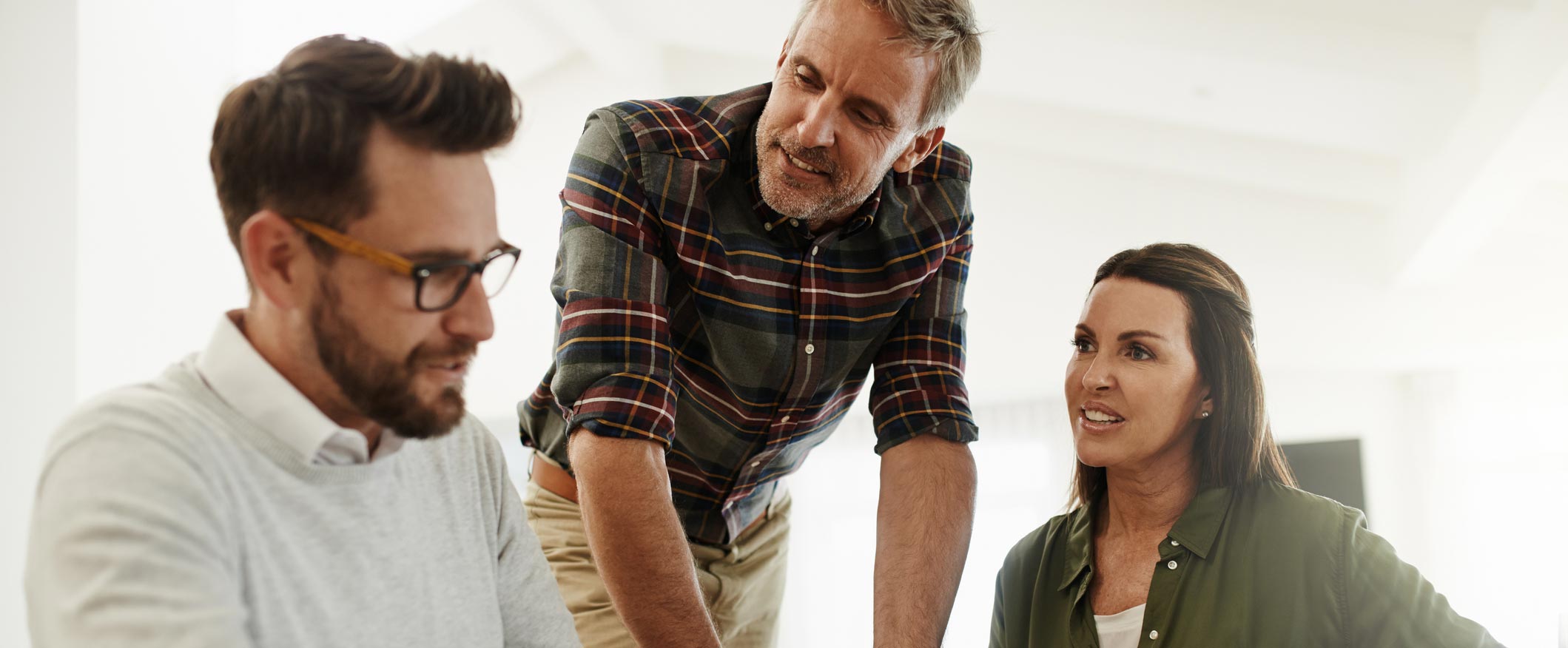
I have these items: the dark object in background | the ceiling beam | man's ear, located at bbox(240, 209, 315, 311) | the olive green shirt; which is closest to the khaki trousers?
the olive green shirt

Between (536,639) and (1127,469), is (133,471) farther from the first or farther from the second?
(1127,469)

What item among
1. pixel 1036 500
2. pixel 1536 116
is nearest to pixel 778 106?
pixel 1536 116

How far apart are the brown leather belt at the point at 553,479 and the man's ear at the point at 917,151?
0.72 meters

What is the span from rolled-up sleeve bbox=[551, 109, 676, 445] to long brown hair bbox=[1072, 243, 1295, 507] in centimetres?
85

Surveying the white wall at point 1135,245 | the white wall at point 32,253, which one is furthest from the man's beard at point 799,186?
the white wall at point 1135,245

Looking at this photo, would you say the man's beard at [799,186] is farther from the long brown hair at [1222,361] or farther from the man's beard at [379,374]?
the man's beard at [379,374]

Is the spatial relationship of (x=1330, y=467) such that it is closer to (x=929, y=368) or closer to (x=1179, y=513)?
(x=1179, y=513)

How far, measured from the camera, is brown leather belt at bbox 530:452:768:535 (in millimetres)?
1875

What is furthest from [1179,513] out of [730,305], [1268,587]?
[730,305]

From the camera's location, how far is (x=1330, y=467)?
3.19 meters

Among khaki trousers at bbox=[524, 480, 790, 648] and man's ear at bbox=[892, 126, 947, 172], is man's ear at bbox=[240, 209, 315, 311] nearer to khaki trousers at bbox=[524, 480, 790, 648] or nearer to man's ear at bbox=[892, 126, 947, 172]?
khaki trousers at bbox=[524, 480, 790, 648]

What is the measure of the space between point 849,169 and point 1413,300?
5.96 m

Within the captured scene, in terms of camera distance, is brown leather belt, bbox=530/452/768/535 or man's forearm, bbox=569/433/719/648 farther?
brown leather belt, bbox=530/452/768/535

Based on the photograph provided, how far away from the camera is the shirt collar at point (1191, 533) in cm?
183
